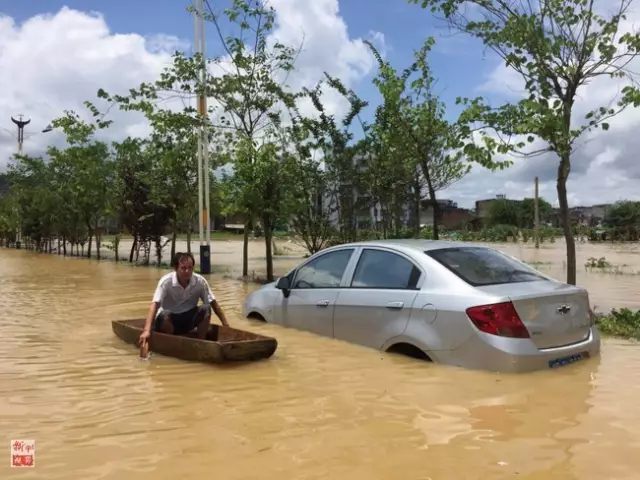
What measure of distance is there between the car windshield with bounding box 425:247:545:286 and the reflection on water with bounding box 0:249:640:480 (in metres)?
0.91

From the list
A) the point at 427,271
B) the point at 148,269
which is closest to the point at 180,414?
the point at 427,271

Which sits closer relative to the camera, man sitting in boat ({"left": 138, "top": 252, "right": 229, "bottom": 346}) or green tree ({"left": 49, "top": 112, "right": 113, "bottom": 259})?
man sitting in boat ({"left": 138, "top": 252, "right": 229, "bottom": 346})

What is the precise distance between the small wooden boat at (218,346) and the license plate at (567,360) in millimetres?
2703

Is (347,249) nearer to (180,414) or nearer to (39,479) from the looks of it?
(180,414)

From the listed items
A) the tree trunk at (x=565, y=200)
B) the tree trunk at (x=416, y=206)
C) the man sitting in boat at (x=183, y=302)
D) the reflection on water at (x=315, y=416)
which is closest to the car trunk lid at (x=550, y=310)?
the reflection on water at (x=315, y=416)

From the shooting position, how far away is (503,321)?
5453 millimetres

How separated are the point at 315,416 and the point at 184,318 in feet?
9.59

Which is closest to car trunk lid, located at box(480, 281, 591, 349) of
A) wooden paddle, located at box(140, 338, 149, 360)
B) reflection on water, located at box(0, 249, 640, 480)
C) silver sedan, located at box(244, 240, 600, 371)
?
silver sedan, located at box(244, 240, 600, 371)

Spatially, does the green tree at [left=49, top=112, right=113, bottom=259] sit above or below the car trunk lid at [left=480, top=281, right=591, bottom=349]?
above

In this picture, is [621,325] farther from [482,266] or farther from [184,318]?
[184,318]

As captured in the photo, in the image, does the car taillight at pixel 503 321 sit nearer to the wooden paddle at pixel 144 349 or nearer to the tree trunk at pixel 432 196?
the wooden paddle at pixel 144 349

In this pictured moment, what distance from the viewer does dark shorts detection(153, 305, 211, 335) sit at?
293 inches

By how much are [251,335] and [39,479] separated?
3378 millimetres

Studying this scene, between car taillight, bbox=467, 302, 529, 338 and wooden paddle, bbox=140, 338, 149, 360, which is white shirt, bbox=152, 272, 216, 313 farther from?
car taillight, bbox=467, 302, 529, 338
